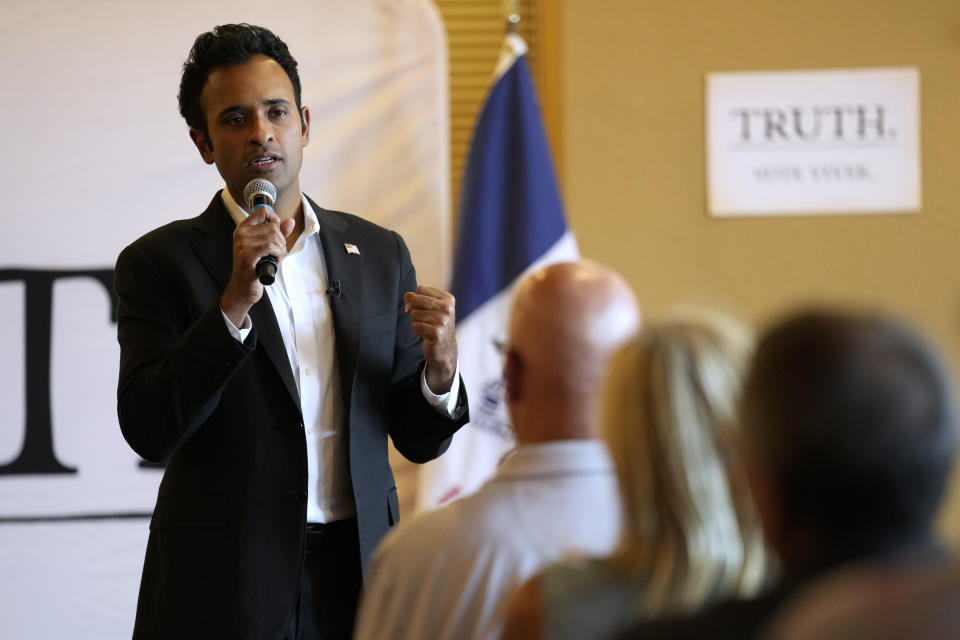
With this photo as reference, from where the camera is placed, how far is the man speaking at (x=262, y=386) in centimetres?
217

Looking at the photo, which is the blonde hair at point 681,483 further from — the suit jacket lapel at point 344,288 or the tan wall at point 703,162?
the tan wall at point 703,162

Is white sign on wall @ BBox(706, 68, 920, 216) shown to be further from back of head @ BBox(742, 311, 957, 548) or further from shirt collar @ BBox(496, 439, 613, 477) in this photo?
back of head @ BBox(742, 311, 957, 548)

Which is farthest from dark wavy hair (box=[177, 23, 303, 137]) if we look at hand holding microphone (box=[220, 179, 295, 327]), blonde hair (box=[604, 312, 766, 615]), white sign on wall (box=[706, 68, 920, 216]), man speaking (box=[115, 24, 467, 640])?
white sign on wall (box=[706, 68, 920, 216])

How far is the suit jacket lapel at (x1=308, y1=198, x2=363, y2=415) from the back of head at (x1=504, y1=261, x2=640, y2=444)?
851 mm

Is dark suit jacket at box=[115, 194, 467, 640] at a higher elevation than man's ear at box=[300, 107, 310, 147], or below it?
below

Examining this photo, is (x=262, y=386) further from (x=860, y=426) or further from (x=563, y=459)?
(x=860, y=426)

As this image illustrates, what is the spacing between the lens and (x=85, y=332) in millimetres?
3816

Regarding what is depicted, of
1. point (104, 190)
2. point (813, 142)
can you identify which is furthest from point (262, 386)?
point (813, 142)

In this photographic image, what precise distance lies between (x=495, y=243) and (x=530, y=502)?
94.9 inches

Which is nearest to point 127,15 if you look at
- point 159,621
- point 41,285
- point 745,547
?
A: point 41,285

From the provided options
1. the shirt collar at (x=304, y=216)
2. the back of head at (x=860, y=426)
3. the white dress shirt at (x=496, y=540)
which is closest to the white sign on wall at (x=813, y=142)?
the shirt collar at (x=304, y=216)

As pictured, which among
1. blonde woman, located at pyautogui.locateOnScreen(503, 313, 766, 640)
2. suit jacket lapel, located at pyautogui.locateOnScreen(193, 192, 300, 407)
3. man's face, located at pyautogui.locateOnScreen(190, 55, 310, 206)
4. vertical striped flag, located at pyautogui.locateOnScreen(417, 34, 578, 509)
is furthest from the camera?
vertical striped flag, located at pyautogui.locateOnScreen(417, 34, 578, 509)

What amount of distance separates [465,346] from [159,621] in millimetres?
1718

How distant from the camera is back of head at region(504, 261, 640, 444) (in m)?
1.49
